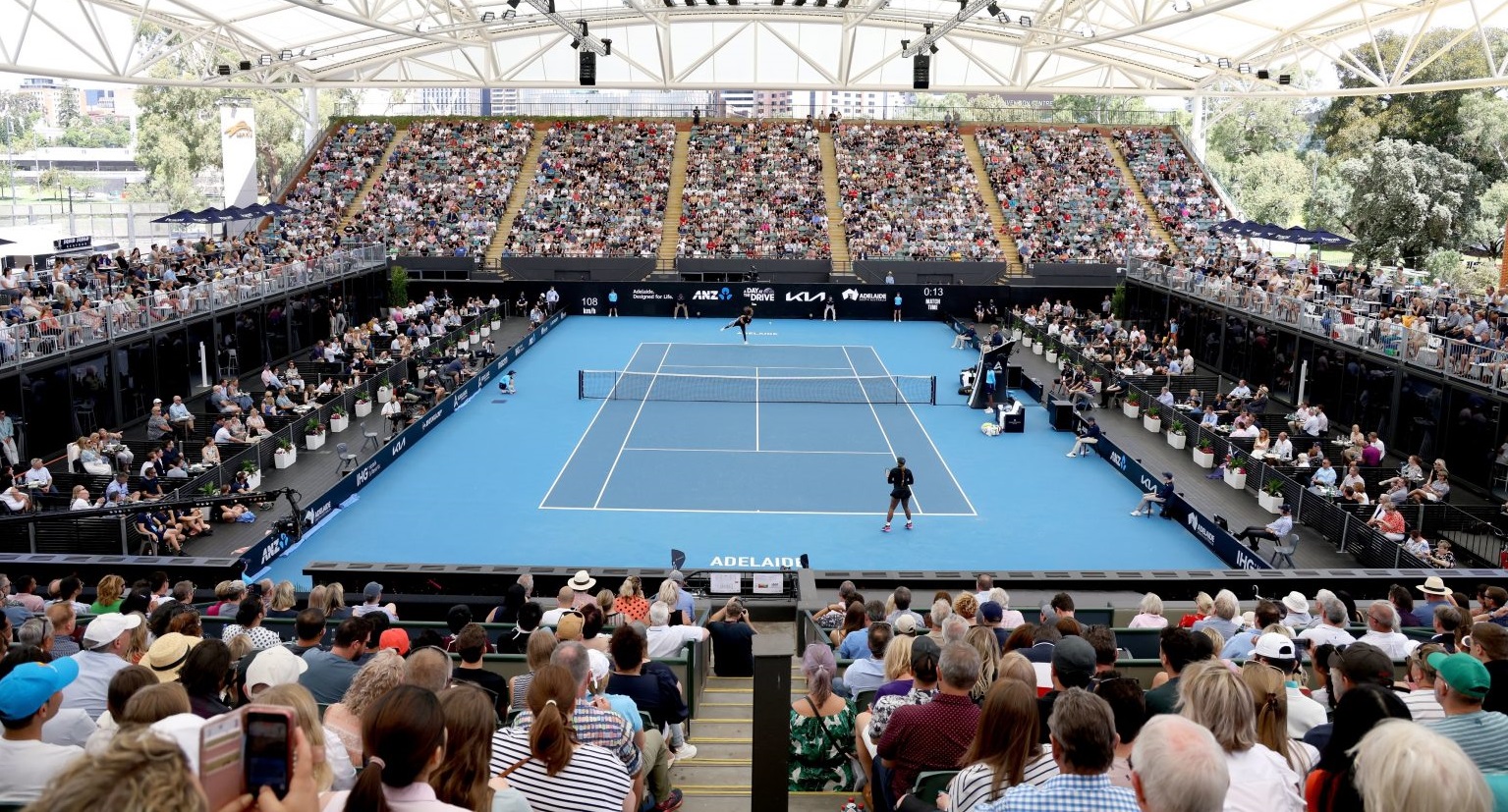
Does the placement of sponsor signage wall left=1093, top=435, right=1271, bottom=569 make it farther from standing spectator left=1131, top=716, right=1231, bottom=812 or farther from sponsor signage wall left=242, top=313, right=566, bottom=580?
standing spectator left=1131, top=716, right=1231, bottom=812

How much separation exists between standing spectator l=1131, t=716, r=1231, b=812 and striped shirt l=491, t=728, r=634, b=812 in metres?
2.43

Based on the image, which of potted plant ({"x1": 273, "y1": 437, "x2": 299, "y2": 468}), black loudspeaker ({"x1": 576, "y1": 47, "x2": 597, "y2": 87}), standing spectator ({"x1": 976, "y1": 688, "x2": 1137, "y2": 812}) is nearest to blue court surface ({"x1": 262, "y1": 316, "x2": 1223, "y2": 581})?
potted plant ({"x1": 273, "y1": 437, "x2": 299, "y2": 468})

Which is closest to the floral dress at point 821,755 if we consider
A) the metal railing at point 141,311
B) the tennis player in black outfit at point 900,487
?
the tennis player in black outfit at point 900,487

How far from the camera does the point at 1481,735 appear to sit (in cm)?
522

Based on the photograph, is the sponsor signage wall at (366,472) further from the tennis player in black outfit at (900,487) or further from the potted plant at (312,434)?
the tennis player in black outfit at (900,487)

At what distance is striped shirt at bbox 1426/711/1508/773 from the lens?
5.16 m

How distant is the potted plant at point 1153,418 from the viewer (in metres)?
29.3

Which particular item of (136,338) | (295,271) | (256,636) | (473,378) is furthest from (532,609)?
(295,271)

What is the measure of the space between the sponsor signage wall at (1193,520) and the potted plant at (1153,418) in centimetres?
202

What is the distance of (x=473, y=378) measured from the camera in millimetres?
34094

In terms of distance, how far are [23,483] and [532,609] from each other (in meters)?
14.5

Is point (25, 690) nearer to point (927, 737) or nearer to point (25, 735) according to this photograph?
point (25, 735)

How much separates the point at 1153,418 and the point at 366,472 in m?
18.7

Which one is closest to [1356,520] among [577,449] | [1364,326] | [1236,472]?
[1236,472]
